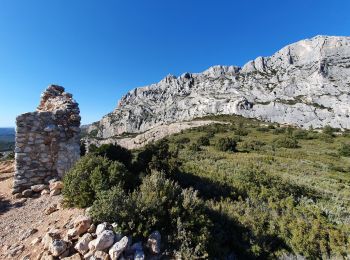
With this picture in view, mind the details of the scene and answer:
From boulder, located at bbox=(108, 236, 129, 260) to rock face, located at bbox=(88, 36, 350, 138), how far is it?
94730 millimetres

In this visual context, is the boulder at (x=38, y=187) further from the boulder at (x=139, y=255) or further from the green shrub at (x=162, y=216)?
the boulder at (x=139, y=255)

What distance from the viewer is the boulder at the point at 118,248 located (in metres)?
4.21

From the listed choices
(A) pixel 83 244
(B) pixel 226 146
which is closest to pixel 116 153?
(A) pixel 83 244

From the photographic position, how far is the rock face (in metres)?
96.3

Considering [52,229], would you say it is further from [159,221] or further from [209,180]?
[209,180]

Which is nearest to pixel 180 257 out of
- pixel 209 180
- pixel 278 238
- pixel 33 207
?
pixel 278 238

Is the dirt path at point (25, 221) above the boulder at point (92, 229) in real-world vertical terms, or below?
below

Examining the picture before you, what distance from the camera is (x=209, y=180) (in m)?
10.9

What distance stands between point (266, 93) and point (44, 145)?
116 m

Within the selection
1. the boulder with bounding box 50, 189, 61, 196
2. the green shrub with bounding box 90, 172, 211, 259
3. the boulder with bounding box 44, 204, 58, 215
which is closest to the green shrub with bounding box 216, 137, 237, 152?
the boulder with bounding box 50, 189, 61, 196

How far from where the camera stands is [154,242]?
4.70 metres

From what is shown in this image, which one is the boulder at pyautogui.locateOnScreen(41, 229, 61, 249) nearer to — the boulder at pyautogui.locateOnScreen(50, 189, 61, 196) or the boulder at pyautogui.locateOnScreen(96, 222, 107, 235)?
the boulder at pyautogui.locateOnScreen(96, 222, 107, 235)

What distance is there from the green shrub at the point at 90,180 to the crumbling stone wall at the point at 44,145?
108 inches

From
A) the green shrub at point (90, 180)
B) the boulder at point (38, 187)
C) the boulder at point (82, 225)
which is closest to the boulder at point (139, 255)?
the boulder at point (82, 225)
